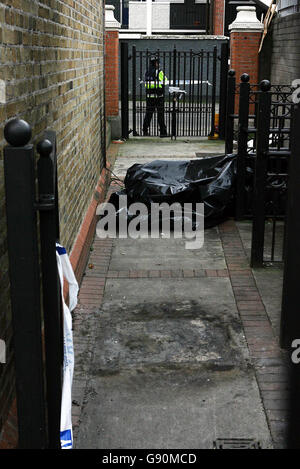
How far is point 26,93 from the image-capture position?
328 centimetres

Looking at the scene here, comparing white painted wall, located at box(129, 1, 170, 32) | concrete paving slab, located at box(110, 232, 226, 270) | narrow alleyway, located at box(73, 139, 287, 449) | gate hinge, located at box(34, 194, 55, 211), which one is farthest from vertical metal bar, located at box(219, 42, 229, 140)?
white painted wall, located at box(129, 1, 170, 32)

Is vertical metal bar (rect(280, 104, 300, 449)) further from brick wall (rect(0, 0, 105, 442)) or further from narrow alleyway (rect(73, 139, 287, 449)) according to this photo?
brick wall (rect(0, 0, 105, 442))

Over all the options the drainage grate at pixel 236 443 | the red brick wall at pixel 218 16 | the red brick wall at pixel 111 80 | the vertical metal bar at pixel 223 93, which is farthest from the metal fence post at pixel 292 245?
the red brick wall at pixel 218 16

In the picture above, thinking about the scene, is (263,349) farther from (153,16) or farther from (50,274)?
(153,16)

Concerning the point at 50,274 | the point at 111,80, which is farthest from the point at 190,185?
the point at 111,80

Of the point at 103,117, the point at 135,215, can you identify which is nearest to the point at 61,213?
the point at 135,215

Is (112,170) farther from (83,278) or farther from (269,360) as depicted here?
(269,360)

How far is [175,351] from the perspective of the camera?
4.50m

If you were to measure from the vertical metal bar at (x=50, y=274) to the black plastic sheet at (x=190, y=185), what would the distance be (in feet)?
17.2

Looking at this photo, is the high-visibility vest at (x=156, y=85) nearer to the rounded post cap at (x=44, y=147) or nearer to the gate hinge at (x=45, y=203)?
the rounded post cap at (x=44, y=147)

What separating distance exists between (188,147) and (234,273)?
8.08 meters

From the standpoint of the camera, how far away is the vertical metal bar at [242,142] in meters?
7.41

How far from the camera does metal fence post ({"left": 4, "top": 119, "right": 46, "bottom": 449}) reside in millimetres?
2172

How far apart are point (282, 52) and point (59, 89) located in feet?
30.2
